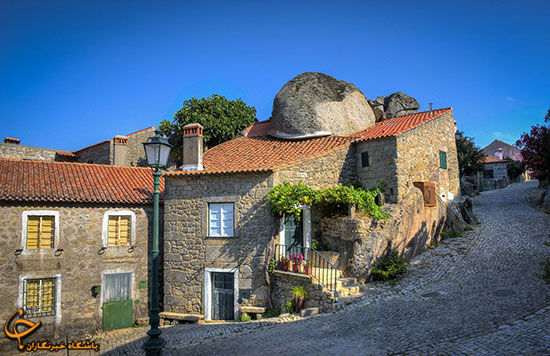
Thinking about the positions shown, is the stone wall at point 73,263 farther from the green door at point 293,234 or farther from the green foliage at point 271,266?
the green door at point 293,234

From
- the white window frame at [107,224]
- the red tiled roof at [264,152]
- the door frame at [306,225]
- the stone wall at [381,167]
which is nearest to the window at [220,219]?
the red tiled roof at [264,152]

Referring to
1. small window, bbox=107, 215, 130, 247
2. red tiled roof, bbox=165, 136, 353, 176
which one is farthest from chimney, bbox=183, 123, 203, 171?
small window, bbox=107, 215, 130, 247

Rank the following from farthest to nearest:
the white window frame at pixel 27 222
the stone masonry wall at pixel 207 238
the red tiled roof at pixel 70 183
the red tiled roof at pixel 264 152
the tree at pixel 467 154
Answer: the tree at pixel 467 154 → the red tiled roof at pixel 264 152 → the red tiled roof at pixel 70 183 → the white window frame at pixel 27 222 → the stone masonry wall at pixel 207 238

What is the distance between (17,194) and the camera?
41.4ft

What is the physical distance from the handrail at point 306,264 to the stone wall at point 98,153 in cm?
1526

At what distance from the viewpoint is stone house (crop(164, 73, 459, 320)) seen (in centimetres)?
1223

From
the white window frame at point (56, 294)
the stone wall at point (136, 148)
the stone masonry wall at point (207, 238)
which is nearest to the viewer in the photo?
the stone masonry wall at point (207, 238)

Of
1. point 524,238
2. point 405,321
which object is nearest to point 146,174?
point 405,321

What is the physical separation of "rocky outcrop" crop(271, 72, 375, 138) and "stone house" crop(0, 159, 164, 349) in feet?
27.7

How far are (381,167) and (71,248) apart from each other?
13.2m

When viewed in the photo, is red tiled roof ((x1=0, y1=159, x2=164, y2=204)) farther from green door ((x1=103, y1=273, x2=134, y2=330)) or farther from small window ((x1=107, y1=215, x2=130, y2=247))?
green door ((x1=103, y1=273, x2=134, y2=330))

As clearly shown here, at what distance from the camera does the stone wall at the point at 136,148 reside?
24.0 m

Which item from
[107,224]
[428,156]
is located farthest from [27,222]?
[428,156]

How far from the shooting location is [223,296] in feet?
42.3
